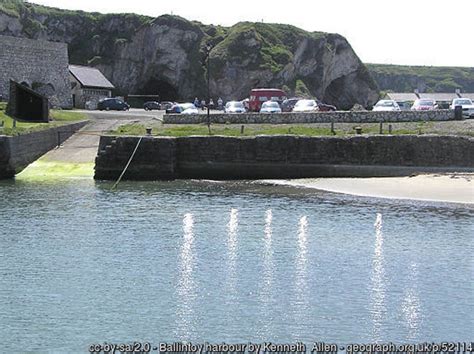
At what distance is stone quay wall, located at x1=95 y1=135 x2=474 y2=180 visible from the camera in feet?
151

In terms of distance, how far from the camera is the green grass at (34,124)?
4799 cm

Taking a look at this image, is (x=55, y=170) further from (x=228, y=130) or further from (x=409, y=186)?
(x=409, y=186)

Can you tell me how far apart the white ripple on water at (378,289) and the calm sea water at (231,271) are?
2.4 inches

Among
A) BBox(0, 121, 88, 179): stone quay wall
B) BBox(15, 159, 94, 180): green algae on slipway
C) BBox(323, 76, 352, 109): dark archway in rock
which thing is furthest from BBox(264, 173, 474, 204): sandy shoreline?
BBox(323, 76, 352, 109): dark archway in rock

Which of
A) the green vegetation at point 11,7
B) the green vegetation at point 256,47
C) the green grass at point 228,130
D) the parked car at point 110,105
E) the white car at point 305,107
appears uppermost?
the green vegetation at point 11,7

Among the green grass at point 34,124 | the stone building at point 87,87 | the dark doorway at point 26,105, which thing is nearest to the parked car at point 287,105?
the green grass at point 34,124

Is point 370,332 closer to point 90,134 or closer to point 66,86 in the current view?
point 90,134

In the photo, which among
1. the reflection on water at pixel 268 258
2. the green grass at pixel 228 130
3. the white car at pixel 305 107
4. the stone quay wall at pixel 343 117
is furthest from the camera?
the white car at pixel 305 107

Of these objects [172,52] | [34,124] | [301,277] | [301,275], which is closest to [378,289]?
[301,277]

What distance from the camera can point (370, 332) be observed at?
17141 mm

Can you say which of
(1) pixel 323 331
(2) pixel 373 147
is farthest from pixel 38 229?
(2) pixel 373 147

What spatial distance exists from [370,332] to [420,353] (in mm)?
1598

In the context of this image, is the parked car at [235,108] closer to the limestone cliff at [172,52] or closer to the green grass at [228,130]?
the green grass at [228,130]

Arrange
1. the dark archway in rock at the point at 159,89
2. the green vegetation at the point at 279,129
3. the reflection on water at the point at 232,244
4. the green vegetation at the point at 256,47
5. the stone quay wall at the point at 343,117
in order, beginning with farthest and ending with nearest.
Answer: the dark archway in rock at the point at 159,89 → the green vegetation at the point at 256,47 → the stone quay wall at the point at 343,117 → the green vegetation at the point at 279,129 → the reflection on water at the point at 232,244
